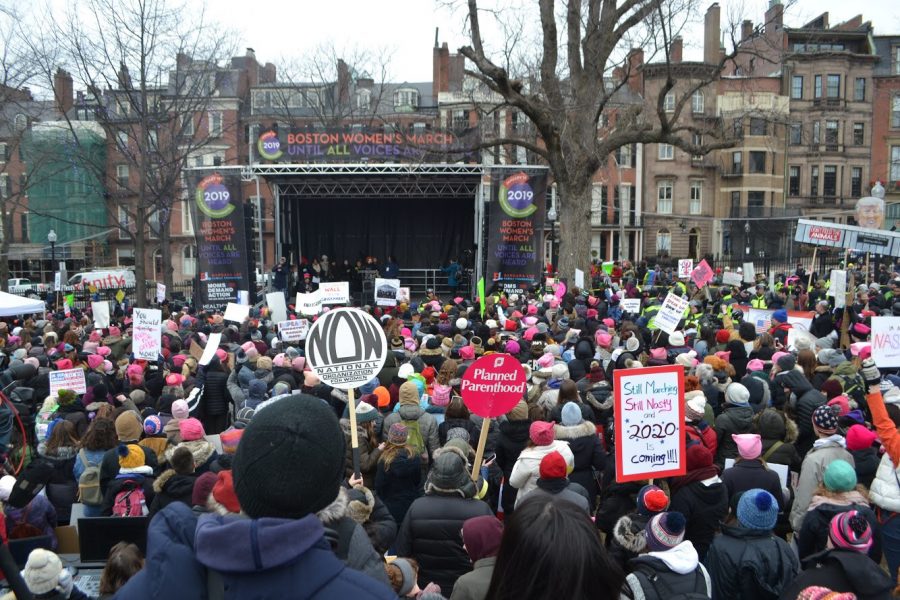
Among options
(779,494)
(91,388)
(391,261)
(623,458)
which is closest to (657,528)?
(623,458)

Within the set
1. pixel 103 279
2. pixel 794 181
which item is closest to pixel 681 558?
pixel 103 279

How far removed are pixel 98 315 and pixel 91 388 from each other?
6354 millimetres

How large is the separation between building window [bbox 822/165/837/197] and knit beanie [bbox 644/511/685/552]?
57.9 m

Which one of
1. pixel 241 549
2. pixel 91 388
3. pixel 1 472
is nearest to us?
pixel 241 549

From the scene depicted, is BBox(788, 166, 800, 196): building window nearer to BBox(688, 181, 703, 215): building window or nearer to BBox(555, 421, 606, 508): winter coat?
BBox(688, 181, 703, 215): building window

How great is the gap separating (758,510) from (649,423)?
3.80 feet

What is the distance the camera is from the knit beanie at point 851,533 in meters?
3.38

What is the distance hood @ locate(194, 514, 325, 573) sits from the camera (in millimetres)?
1726

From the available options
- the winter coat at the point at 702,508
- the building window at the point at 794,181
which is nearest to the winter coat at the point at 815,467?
the winter coat at the point at 702,508

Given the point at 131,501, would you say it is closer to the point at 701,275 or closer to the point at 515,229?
the point at 701,275

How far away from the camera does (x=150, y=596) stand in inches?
72.2

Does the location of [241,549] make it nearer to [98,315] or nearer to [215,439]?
[215,439]

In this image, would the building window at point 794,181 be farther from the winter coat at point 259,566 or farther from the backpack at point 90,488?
the winter coat at point 259,566

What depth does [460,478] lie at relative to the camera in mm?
4469
